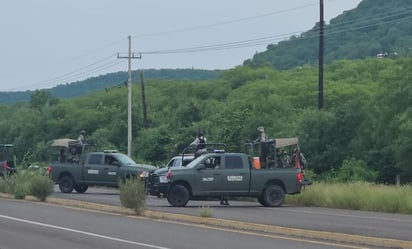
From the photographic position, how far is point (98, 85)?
166000 mm

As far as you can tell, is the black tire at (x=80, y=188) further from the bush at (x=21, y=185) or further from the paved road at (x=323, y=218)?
the paved road at (x=323, y=218)

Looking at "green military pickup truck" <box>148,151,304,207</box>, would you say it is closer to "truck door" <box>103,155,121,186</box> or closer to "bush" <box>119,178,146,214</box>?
"bush" <box>119,178,146,214</box>

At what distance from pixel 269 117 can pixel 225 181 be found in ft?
114

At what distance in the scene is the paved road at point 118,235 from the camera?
55.4 feet

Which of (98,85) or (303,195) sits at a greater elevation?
(98,85)

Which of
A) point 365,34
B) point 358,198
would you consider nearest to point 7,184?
point 358,198

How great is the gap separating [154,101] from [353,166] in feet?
186

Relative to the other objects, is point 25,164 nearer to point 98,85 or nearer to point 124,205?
point 124,205

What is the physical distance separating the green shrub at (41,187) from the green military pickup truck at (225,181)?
3531 millimetres

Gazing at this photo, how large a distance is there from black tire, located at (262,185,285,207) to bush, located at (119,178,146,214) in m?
6.99

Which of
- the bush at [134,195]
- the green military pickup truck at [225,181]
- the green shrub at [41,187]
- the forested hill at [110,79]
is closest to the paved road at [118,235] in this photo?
the bush at [134,195]

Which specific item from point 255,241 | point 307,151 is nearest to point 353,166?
point 307,151

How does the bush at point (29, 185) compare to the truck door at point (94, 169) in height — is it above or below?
below

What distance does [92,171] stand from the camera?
38.7 m
